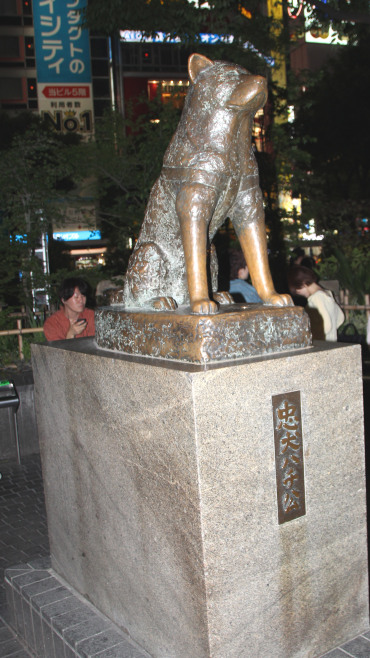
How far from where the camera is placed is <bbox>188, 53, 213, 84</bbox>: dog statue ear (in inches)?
84.0

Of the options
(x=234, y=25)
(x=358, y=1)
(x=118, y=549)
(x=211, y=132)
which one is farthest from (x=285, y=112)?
(x=118, y=549)

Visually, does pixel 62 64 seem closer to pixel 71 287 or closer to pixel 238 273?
pixel 238 273

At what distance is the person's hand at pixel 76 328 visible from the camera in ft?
13.9

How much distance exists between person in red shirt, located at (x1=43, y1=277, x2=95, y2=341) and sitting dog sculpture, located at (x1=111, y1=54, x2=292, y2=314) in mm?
A: 1945

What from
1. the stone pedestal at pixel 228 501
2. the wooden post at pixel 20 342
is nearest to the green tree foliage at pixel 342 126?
the wooden post at pixel 20 342

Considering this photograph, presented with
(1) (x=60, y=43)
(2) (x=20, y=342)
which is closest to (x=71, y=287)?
(2) (x=20, y=342)

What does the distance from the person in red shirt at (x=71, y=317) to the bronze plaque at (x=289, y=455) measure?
2476 millimetres

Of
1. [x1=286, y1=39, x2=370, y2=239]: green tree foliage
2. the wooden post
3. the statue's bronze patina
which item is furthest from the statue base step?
[x1=286, y1=39, x2=370, y2=239]: green tree foliage

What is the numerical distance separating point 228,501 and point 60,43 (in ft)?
54.1

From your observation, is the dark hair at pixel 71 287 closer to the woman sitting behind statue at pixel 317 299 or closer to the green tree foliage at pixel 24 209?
the woman sitting behind statue at pixel 317 299

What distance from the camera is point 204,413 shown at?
1.83m

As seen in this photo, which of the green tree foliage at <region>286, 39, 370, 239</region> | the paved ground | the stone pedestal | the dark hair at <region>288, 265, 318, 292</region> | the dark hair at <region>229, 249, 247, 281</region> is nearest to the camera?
the stone pedestal

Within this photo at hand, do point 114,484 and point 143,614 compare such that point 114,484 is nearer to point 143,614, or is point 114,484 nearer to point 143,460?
point 143,460

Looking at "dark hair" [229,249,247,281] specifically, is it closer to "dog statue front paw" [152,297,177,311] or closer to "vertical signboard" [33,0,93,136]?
"dog statue front paw" [152,297,177,311]
